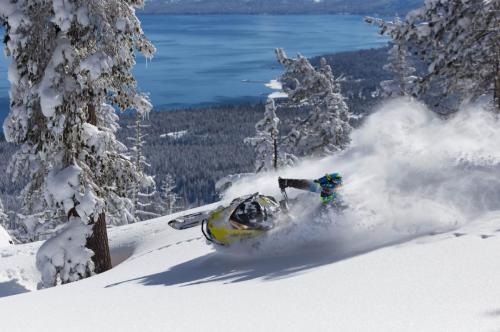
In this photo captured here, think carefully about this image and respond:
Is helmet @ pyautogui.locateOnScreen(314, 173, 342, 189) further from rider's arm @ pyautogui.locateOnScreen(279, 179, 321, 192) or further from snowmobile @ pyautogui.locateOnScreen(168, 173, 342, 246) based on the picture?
rider's arm @ pyautogui.locateOnScreen(279, 179, 321, 192)

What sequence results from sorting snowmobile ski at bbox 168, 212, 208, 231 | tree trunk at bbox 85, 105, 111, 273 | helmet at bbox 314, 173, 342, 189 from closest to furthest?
helmet at bbox 314, 173, 342, 189 → tree trunk at bbox 85, 105, 111, 273 → snowmobile ski at bbox 168, 212, 208, 231

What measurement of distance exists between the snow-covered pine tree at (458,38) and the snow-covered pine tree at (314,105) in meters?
14.6

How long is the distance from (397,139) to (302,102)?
17.2 m

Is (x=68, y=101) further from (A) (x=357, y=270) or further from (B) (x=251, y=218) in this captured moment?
(A) (x=357, y=270)

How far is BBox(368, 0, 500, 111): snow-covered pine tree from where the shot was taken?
1532cm

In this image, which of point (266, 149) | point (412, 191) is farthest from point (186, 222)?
point (266, 149)

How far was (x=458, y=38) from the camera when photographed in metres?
15.5

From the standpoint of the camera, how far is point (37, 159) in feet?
42.7

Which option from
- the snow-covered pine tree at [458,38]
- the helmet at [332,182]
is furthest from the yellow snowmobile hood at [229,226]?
the snow-covered pine tree at [458,38]

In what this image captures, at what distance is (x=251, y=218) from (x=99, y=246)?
5.40 m

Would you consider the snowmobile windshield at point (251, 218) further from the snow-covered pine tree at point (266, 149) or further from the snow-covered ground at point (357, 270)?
the snow-covered pine tree at point (266, 149)

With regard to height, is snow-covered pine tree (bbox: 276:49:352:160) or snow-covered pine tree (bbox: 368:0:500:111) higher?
snow-covered pine tree (bbox: 368:0:500:111)

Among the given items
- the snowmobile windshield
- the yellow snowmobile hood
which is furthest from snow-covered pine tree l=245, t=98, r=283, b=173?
the snowmobile windshield

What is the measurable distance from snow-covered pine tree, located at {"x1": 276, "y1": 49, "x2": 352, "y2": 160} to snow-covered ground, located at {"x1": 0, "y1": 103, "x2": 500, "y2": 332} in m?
16.8
